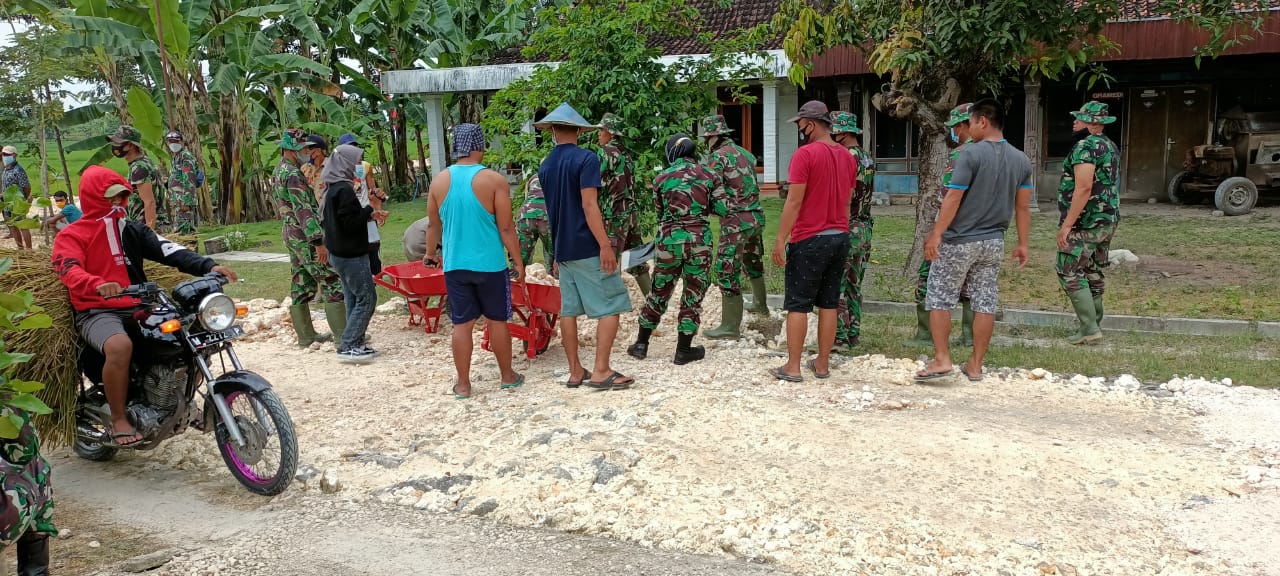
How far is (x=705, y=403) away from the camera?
5840 mm

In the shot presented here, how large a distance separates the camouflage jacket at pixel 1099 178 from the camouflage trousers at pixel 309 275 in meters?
5.80

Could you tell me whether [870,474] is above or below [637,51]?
below

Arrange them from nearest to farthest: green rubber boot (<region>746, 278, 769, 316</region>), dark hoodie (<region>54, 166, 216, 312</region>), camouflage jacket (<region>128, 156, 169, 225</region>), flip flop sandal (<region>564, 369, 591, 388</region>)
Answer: dark hoodie (<region>54, 166, 216, 312</region>) → flip flop sandal (<region>564, 369, 591, 388</region>) → green rubber boot (<region>746, 278, 769, 316</region>) → camouflage jacket (<region>128, 156, 169, 225</region>)

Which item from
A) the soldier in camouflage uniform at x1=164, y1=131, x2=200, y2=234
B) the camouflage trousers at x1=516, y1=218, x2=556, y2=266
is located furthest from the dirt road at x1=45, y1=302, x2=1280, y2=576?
the soldier in camouflage uniform at x1=164, y1=131, x2=200, y2=234

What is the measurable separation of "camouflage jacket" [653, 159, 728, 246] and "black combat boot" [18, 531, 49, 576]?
14.8 feet

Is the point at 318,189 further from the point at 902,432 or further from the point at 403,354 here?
the point at 902,432

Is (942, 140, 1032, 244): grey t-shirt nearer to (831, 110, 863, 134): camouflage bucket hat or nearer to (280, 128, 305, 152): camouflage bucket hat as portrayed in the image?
(831, 110, 863, 134): camouflage bucket hat

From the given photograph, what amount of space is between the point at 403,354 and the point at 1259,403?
588cm

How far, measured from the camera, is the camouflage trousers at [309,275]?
774cm

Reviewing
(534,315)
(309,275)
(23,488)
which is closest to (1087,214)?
(534,315)

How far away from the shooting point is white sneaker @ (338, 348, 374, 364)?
292 inches

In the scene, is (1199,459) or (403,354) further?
(403,354)

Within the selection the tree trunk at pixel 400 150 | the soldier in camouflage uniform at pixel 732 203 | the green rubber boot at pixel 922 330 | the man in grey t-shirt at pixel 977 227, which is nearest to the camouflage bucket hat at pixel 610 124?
the soldier in camouflage uniform at pixel 732 203

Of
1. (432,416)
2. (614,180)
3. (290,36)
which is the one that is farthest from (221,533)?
(290,36)
